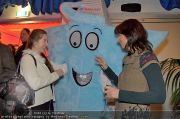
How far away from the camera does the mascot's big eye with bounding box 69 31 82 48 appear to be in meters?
2.38

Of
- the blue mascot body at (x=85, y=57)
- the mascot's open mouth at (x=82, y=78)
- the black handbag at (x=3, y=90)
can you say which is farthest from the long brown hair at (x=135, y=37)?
the black handbag at (x=3, y=90)

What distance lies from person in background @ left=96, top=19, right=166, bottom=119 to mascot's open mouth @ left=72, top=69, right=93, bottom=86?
0.79m

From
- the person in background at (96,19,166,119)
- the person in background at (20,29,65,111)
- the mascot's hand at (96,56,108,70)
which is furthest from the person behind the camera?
the mascot's hand at (96,56,108,70)

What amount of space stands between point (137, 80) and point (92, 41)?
978 millimetres

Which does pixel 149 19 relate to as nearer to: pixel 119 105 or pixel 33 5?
pixel 33 5

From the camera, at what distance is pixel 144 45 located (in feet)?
4.77

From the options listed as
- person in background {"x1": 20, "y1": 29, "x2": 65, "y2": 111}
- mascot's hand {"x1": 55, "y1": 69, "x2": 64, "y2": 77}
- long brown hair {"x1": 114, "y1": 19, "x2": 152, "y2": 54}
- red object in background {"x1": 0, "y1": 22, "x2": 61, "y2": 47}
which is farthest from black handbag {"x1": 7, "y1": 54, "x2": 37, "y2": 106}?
red object in background {"x1": 0, "y1": 22, "x2": 61, "y2": 47}

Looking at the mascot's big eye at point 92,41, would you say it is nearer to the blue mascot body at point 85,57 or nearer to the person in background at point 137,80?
the blue mascot body at point 85,57

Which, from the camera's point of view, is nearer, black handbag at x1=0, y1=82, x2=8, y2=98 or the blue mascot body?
black handbag at x1=0, y1=82, x2=8, y2=98

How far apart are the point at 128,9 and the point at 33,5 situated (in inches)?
43.1

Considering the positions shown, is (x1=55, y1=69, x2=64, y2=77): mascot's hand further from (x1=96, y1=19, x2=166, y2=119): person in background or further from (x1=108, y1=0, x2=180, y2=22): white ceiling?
(x1=108, y1=0, x2=180, y2=22): white ceiling

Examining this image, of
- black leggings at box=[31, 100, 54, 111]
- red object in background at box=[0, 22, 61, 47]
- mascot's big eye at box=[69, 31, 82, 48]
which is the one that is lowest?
black leggings at box=[31, 100, 54, 111]

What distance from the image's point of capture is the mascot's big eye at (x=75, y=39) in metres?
2.38

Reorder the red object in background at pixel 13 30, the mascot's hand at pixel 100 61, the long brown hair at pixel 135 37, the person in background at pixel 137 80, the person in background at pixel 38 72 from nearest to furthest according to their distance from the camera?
the person in background at pixel 137 80 < the long brown hair at pixel 135 37 < the person in background at pixel 38 72 < the mascot's hand at pixel 100 61 < the red object in background at pixel 13 30
